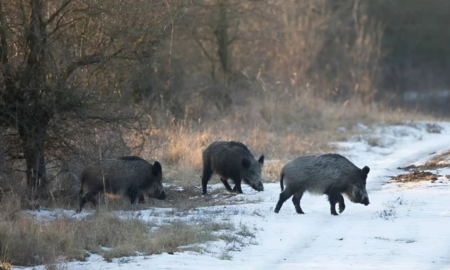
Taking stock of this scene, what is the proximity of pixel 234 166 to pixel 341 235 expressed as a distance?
4218mm

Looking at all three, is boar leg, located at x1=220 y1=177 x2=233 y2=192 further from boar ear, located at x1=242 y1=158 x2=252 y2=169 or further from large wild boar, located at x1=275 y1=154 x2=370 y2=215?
large wild boar, located at x1=275 y1=154 x2=370 y2=215

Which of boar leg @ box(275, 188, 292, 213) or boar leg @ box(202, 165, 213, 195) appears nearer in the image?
boar leg @ box(275, 188, 292, 213)

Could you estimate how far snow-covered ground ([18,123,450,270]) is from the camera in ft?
23.2

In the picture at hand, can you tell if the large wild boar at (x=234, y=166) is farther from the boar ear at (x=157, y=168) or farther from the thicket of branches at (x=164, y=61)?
the boar ear at (x=157, y=168)

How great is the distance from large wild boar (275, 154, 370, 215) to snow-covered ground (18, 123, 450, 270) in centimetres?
22

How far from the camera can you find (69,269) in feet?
21.7

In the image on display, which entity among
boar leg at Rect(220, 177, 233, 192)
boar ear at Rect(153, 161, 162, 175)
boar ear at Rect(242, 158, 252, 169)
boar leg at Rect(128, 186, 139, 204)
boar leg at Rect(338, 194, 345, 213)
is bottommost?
boar leg at Rect(220, 177, 233, 192)

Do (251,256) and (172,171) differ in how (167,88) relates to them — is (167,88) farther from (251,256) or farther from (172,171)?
(251,256)

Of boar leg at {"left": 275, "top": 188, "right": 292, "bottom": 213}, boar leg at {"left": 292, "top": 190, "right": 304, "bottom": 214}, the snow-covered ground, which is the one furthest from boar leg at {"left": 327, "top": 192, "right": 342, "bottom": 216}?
boar leg at {"left": 275, "top": 188, "right": 292, "bottom": 213}

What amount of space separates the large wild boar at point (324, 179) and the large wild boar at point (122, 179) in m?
2.07

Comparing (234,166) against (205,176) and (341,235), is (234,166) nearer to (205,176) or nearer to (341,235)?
(205,176)

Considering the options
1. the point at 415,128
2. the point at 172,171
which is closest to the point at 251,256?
the point at 172,171

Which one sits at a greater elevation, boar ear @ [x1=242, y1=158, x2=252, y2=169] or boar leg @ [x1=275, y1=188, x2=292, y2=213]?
boar ear @ [x1=242, y1=158, x2=252, y2=169]

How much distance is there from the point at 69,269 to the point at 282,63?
22581 mm
